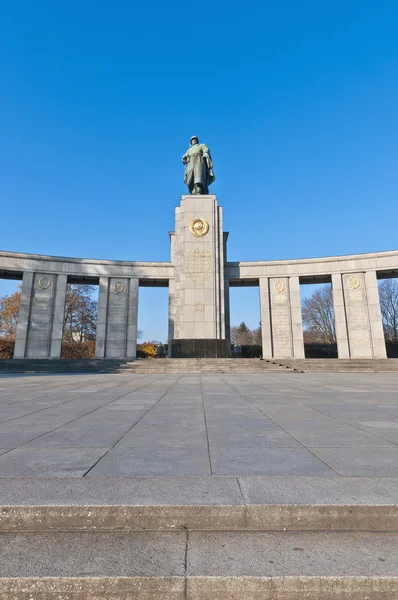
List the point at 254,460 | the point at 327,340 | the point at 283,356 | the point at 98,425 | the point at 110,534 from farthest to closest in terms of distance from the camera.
Answer: the point at 327,340 < the point at 283,356 < the point at 98,425 < the point at 254,460 < the point at 110,534

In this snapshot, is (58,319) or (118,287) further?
(118,287)

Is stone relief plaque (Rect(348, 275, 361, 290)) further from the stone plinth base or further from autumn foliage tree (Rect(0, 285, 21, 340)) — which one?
autumn foliage tree (Rect(0, 285, 21, 340))

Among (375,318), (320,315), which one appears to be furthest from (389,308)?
(375,318)

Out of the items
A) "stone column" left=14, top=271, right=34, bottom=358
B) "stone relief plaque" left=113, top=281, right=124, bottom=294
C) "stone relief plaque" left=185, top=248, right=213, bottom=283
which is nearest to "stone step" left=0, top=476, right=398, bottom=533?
"stone relief plaque" left=185, top=248, right=213, bottom=283

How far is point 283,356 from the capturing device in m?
31.6

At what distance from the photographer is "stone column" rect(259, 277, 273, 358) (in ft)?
105

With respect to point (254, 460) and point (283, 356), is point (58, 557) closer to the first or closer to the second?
point (254, 460)

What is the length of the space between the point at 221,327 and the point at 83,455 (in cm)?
2636

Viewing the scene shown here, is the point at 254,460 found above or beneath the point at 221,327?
beneath

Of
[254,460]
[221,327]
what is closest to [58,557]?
[254,460]

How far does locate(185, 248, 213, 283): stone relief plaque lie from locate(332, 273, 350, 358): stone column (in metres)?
13.1

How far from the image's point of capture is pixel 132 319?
32.6 meters

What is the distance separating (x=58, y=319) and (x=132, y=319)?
726 cm

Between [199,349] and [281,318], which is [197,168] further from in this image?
[199,349]
